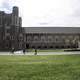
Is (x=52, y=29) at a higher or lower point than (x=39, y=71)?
higher

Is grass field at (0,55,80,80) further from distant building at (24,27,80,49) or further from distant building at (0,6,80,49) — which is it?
distant building at (24,27,80,49)

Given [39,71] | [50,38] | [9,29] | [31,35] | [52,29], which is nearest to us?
[39,71]

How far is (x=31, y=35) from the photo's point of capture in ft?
273

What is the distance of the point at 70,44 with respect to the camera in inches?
3270

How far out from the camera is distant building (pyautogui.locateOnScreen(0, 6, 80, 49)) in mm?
77812

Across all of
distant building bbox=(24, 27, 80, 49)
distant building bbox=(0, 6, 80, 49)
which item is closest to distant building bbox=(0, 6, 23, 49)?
distant building bbox=(0, 6, 80, 49)

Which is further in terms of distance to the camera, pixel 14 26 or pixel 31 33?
pixel 31 33

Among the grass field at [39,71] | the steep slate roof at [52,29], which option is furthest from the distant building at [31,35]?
the grass field at [39,71]

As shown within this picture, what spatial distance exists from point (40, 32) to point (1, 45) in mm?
15803

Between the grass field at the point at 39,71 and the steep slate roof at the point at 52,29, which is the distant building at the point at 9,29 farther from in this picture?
the grass field at the point at 39,71

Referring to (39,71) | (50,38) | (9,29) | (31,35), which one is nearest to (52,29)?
(50,38)

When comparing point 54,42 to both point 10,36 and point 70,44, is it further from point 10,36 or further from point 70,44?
point 10,36


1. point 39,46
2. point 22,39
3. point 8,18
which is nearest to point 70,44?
point 39,46

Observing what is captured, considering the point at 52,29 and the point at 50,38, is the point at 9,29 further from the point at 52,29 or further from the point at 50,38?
the point at 52,29
